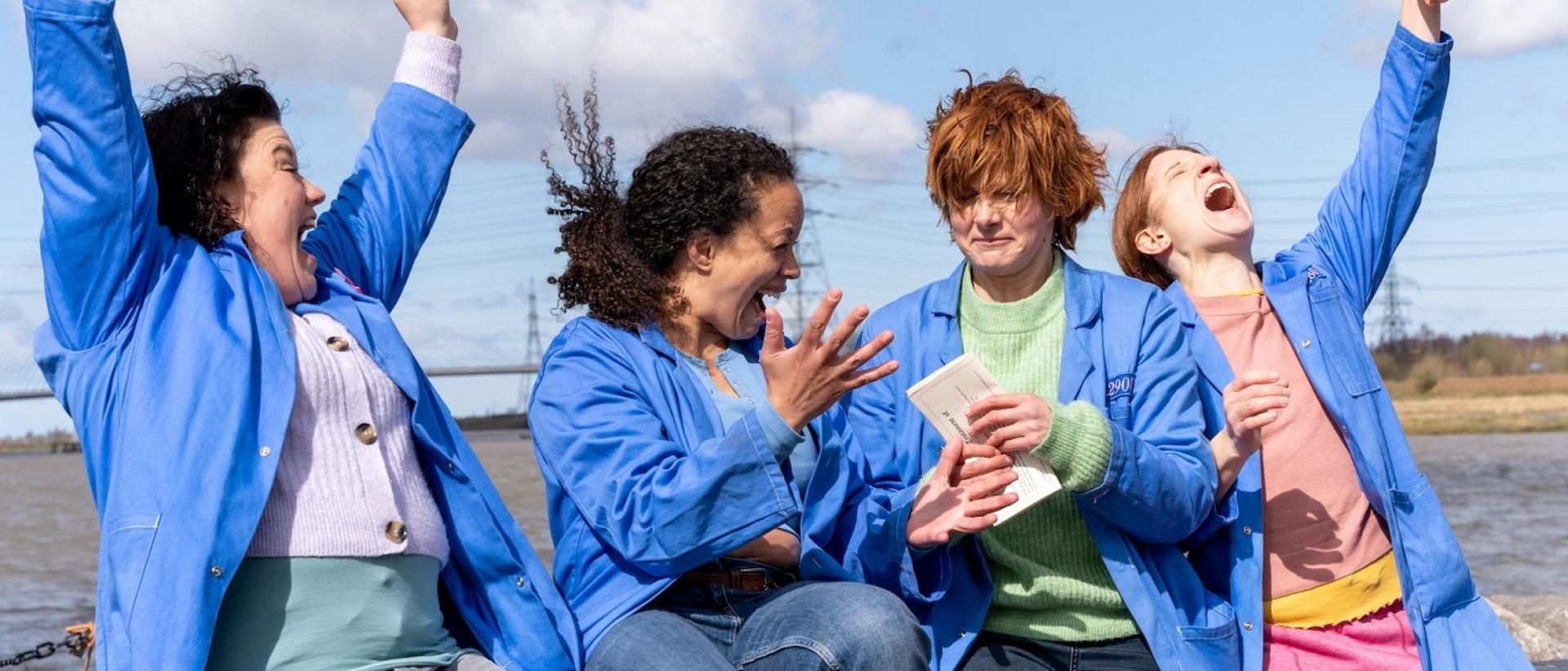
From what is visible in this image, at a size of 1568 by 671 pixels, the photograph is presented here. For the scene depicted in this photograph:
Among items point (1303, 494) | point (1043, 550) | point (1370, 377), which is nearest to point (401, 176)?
point (1043, 550)

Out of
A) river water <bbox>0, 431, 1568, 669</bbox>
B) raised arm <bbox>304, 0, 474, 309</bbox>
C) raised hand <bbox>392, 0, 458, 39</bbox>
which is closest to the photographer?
raised arm <bbox>304, 0, 474, 309</bbox>

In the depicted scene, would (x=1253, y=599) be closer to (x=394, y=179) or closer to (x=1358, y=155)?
(x=1358, y=155)

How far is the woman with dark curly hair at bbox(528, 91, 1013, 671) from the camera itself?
9.68ft

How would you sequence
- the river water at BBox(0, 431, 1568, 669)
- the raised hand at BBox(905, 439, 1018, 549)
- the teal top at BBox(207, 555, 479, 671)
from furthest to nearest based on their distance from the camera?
1. the river water at BBox(0, 431, 1568, 669)
2. the raised hand at BBox(905, 439, 1018, 549)
3. the teal top at BBox(207, 555, 479, 671)

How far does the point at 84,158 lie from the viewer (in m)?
2.76

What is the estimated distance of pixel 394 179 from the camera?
11.6 ft

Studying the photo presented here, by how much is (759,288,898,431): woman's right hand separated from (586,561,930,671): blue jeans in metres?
0.36

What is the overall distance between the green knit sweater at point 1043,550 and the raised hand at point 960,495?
0.63 ft

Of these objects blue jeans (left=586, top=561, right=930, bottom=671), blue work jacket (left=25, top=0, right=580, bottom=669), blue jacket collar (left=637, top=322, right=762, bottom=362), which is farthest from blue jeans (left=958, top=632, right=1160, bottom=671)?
blue work jacket (left=25, top=0, right=580, bottom=669)

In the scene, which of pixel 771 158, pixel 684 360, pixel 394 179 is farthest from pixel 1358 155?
pixel 394 179

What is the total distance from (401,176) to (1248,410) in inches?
76.2

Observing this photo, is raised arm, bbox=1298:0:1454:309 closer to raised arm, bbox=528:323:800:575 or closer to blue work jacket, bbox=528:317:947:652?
blue work jacket, bbox=528:317:947:652

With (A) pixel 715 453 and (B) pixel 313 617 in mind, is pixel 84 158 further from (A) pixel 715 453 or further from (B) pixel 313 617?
(A) pixel 715 453

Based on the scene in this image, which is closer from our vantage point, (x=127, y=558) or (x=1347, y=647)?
(x=127, y=558)
